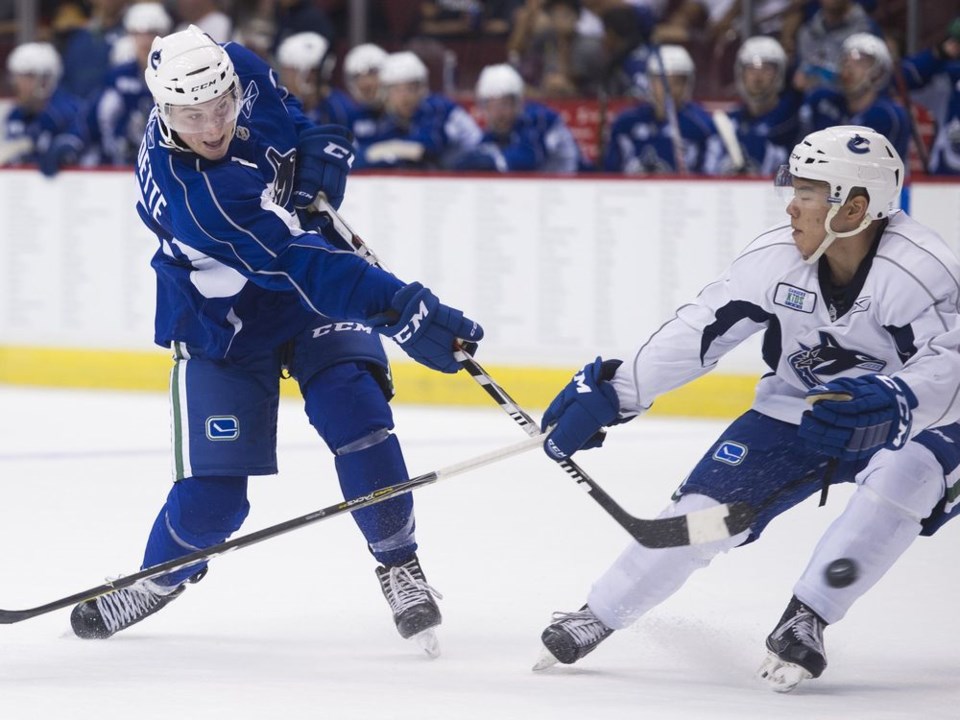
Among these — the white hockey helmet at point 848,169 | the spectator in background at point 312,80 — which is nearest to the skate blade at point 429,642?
the white hockey helmet at point 848,169

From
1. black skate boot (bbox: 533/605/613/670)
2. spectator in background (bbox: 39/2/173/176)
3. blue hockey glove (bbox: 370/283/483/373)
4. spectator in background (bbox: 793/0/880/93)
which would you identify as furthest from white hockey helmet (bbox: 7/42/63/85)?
black skate boot (bbox: 533/605/613/670)

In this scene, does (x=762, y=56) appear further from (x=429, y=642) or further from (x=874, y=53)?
(x=429, y=642)

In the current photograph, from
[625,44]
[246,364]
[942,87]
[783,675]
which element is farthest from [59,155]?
[783,675]

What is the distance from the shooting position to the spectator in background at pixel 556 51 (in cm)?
716

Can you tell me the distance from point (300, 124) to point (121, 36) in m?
4.87

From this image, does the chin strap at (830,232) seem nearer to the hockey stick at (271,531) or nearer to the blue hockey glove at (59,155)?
the hockey stick at (271,531)

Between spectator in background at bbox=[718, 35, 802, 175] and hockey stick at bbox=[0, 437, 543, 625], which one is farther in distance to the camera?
spectator in background at bbox=[718, 35, 802, 175]

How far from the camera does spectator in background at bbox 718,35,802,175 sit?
6219 millimetres

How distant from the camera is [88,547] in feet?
12.8

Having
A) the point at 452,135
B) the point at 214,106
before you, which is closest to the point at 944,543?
the point at 214,106

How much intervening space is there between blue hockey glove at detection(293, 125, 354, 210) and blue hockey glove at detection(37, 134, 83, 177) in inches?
129

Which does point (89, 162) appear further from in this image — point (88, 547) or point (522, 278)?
point (88, 547)

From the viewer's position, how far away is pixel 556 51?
727cm

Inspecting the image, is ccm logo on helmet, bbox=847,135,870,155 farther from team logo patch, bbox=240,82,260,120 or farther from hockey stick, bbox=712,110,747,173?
hockey stick, bbox=712,110,747,173
